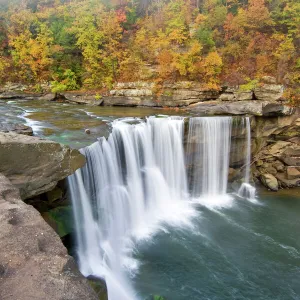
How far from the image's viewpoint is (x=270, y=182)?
12.9m

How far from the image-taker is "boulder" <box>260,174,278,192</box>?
1282 centimetres

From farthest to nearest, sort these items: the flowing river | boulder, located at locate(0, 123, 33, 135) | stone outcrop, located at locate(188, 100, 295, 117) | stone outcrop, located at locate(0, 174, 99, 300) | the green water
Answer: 1. stone outcrop, located at locate(188, 100, 295, 117)
2. boulder, located at locate(0, 123, 33, 135)
3. the flowing river
4. the green water
5. stone outcrop, located at locate(0, 174, 99, 300)

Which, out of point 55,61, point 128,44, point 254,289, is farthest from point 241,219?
point 55,61

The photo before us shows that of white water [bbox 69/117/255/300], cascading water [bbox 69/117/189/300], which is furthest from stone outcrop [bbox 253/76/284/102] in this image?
cascading water [bbox 69/117/189/300]

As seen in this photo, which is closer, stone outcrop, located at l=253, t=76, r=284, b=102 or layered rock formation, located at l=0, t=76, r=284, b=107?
stone outcrop, located at l=253, t=76, r=284, b=102

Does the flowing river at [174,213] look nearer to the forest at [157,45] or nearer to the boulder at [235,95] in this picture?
the boulder at [235,95]

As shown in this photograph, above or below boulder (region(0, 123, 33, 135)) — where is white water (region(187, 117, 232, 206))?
below

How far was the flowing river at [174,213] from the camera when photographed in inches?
288

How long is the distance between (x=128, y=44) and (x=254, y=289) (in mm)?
20379

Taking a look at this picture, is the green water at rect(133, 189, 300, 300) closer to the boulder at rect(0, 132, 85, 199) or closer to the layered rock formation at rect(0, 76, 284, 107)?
the boulder at rect(0, 132, 85, 199)

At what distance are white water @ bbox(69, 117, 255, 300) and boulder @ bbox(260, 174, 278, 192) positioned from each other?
6.91 feet

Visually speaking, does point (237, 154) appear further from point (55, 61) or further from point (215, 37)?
point (55, 61)

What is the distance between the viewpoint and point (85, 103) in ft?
62.3

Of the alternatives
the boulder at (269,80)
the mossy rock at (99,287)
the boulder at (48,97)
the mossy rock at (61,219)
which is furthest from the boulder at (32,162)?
the boulder at (48,97)
